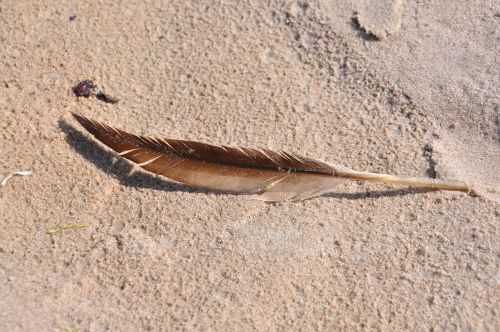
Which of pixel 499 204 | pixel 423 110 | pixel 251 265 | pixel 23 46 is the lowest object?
pixel 251 265

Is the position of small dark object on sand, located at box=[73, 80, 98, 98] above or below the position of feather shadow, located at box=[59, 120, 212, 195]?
above

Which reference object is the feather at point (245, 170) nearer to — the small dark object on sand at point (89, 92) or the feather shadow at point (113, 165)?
the feather shadow at point (113, 165)

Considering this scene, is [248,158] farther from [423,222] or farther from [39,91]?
[39,91]

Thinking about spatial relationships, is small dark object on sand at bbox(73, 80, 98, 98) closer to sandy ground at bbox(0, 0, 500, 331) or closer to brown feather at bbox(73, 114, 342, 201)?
sandy ground at bbox(0, 0, 500, 331)

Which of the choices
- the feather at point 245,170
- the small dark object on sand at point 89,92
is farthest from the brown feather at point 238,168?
the small dark object on sand at point 89,92

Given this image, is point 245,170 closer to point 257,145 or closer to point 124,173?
point 257,145

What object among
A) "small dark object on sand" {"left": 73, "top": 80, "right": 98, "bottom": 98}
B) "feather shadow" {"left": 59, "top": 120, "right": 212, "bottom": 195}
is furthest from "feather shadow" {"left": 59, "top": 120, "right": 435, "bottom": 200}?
"small dark object on sand" {"left": 73, "top": 80, "right": 98, "bottom": 98}

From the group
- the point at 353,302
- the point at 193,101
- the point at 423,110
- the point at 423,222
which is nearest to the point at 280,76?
the point at 193,101

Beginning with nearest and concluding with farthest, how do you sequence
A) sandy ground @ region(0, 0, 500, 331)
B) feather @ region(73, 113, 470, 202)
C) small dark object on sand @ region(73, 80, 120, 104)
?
sandy ground @ region(0, 0, 500, 331), feather @ region(73, 113, 470, 202), small dark object on sand @ region(73, 80, 120, 104)
